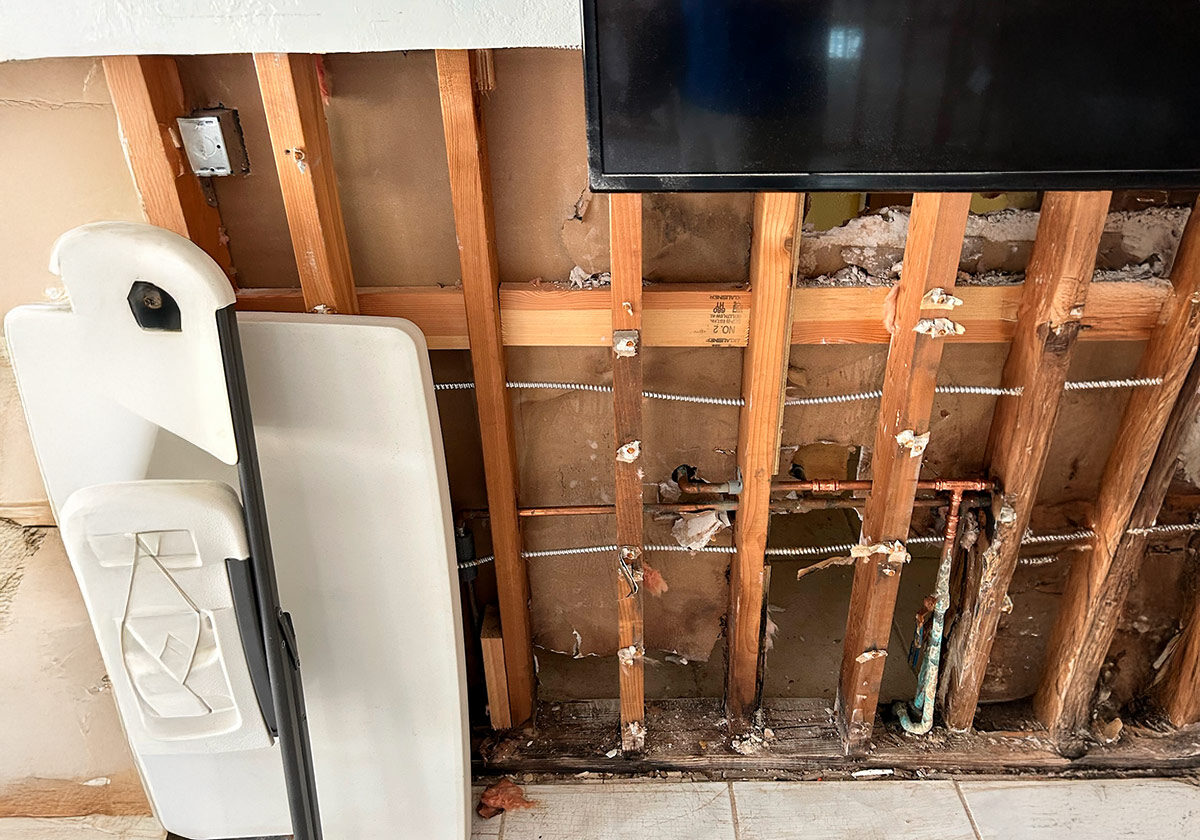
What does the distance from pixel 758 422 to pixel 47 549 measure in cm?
139

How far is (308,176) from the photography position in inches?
49.6

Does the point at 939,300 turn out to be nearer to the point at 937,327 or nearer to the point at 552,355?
the point at 937,327

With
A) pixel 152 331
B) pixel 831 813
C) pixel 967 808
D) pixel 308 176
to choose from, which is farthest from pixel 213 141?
pixel 967 808

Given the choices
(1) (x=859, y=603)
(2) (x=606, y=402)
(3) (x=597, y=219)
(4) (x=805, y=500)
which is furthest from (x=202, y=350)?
(1) (x=859, y=603)

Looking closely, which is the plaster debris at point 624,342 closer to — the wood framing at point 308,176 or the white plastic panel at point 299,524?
the white plastic panel at point 299,524

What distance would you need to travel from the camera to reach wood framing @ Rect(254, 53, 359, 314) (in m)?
1.20

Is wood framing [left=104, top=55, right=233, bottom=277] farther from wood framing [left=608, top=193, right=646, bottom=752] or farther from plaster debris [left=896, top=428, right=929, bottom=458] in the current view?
plaster debris [left=896, top=428, right=929, bottom=458]

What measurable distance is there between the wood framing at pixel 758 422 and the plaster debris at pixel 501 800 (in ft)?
1.71

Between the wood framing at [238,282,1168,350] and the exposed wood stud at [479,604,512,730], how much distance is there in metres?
0.68

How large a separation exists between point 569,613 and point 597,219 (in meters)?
0.97

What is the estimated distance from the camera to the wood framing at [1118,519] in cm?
142

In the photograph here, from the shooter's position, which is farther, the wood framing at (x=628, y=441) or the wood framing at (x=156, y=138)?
the wood framing at (x=628, y=441)

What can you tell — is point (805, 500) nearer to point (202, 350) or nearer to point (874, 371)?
point (874, 371)

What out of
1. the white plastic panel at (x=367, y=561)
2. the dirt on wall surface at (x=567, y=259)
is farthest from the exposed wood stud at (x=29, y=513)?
the white plastic panel at (x=367, y=561)
